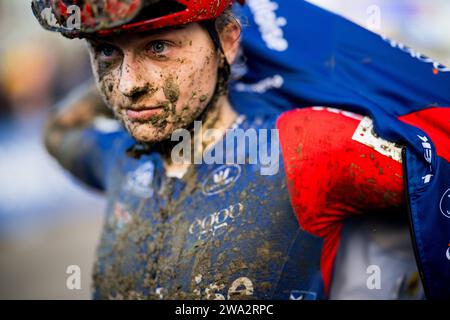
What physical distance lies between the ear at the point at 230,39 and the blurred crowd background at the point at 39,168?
215 cm

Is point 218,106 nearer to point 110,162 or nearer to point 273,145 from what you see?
point 273,145

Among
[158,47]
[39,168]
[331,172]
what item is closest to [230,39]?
[158,47]

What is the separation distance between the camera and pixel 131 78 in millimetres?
1676

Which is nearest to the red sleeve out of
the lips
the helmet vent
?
the lips

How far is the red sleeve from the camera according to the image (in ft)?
5.46

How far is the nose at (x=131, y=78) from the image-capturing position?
1.68 m

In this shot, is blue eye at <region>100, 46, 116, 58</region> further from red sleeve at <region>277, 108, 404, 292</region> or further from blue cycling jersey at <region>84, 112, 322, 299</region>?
red sleeve at <region>277, 108, 404, 292</region>

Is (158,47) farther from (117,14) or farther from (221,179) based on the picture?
(221,179)

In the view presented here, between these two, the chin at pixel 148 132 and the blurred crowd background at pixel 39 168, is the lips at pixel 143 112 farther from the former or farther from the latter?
the blurred crowd background at pixel 39 168

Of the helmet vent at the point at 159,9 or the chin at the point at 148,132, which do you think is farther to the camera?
the chin at the point at 148,132

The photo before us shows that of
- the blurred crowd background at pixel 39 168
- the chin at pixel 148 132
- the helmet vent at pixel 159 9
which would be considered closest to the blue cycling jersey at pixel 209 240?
the chin at pixel 148 132

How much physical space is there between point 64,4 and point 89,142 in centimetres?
105

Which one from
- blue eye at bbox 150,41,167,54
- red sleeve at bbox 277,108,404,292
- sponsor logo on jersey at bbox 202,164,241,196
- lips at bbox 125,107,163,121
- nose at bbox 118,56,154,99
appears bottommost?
sponsor logo on jersey at bbox 202,164,241,196
